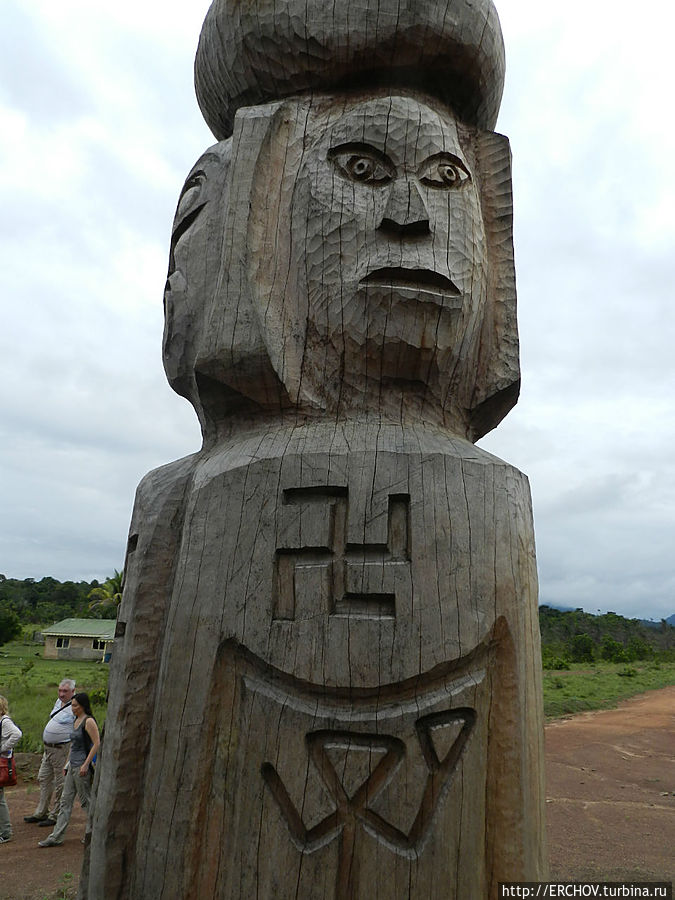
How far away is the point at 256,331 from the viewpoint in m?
2.40

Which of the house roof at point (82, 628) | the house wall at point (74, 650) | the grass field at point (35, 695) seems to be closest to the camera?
the grass field at point (35, 695)

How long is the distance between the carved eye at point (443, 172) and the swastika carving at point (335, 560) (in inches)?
49.6

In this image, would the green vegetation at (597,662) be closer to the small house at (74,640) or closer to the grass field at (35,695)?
the grass field at (35,695)

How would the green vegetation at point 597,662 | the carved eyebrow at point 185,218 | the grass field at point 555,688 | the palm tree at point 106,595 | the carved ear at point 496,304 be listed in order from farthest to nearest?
the palm tree at point 106,595
the green vegetation at point 597,662
the grass field at point 555,688
the carved eyebrow at point 185,218
the carved ear at point 496,304

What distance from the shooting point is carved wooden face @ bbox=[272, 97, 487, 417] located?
2.42 meters

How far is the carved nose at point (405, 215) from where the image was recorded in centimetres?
246

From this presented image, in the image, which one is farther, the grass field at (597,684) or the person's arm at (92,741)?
the grass field at (597,684)

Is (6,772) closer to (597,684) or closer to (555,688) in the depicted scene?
(555,688)

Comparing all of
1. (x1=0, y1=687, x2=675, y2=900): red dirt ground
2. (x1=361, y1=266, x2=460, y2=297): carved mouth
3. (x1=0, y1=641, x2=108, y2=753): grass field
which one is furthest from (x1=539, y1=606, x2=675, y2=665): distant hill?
(x1=361, y1=266, x2=460, y2=297): carved mouth

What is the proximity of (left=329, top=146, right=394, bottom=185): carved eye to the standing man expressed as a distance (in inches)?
227

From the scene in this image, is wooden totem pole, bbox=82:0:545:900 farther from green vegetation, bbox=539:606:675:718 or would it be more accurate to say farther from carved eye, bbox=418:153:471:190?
green vegetation, bbox=539:606:675:718

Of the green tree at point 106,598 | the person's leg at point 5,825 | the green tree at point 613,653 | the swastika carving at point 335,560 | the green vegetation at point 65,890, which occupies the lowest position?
the green vegetation at point 65,890

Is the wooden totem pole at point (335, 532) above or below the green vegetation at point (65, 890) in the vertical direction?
above

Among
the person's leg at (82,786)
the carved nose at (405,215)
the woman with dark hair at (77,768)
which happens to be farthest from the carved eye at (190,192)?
the person's leg at (82,786)
